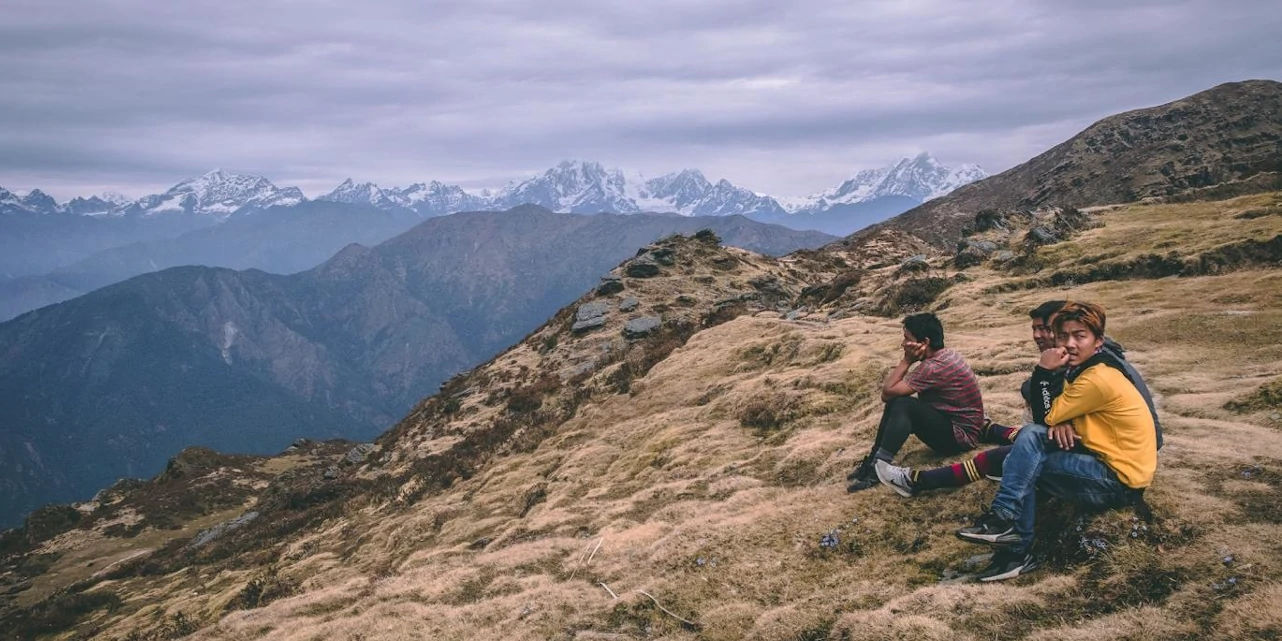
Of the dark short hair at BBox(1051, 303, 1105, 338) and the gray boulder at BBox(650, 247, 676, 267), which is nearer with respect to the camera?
the dark short hair at BBox(1051, 303, 1105, 338)

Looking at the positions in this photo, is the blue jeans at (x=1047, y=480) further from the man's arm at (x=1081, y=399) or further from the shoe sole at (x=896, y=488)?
the shoe sole at (x=896, y=488)

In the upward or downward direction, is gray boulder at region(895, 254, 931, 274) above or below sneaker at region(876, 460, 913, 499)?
above

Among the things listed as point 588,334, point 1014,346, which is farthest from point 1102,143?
point 1014,346

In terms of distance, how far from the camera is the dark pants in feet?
38.8

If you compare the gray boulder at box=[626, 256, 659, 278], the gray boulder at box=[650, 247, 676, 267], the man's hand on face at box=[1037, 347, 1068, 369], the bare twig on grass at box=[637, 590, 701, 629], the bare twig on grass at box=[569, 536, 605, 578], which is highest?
the gray boulder at box=[650, 247, 676, 267]

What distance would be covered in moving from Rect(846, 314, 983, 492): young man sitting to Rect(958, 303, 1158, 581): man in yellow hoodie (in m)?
2.64

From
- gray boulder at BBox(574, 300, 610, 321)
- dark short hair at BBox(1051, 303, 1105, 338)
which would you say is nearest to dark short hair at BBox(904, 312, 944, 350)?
dark short hair at BBox(1051, 303, 1105, 338)

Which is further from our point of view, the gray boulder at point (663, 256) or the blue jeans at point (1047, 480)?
the gray boulder at point (663, 256)

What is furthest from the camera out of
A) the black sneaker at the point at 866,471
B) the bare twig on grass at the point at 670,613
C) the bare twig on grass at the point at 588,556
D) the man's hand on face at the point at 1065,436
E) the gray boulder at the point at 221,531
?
the gray boulder at the point at 221,531

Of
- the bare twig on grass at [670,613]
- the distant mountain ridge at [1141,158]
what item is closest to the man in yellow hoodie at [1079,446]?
the bare twig on grass at [670,613]

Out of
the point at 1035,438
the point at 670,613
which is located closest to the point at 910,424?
the point at 1035,438

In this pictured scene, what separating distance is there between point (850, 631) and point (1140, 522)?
14.2 ft

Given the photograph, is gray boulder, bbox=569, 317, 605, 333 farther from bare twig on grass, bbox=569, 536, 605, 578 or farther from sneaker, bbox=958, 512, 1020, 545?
sneaker, bbox=958, 512, 1020, 545

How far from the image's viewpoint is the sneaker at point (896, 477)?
11.6m
